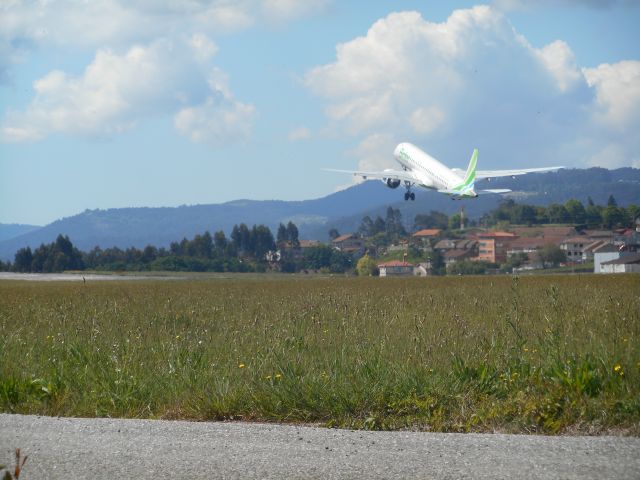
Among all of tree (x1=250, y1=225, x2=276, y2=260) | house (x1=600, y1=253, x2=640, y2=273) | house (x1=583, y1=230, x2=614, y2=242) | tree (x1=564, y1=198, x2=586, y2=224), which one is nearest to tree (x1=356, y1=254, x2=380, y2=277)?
tree (x1=250, y1=225, x2=276, y2=260)

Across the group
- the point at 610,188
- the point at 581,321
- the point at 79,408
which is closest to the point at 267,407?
the point at 79,408

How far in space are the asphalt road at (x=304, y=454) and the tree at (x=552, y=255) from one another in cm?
7971

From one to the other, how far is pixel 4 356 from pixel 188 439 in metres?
6.98

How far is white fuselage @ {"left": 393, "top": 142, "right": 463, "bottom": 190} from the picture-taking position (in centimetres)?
8912

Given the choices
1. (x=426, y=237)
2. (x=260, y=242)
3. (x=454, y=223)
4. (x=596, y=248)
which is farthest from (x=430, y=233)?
(x=596, y=248)

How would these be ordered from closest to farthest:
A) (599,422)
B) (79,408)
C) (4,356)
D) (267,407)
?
1. (599,422)
2. (267,407)
3. (79,408)
4. (4,356)

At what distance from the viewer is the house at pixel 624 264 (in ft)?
214

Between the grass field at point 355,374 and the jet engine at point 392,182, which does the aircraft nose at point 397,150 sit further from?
the grass field at point 355,374

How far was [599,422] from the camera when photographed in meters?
9.34

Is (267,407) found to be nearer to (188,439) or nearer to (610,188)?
(188,439)

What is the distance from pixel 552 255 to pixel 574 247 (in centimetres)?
646

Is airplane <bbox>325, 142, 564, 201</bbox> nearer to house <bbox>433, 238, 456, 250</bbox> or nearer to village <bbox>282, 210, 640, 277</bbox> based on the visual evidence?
village <bbox>282, 210, 640, 277</bbox>

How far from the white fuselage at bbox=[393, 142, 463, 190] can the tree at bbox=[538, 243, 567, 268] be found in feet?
34.2

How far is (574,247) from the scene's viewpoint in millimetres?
93312
